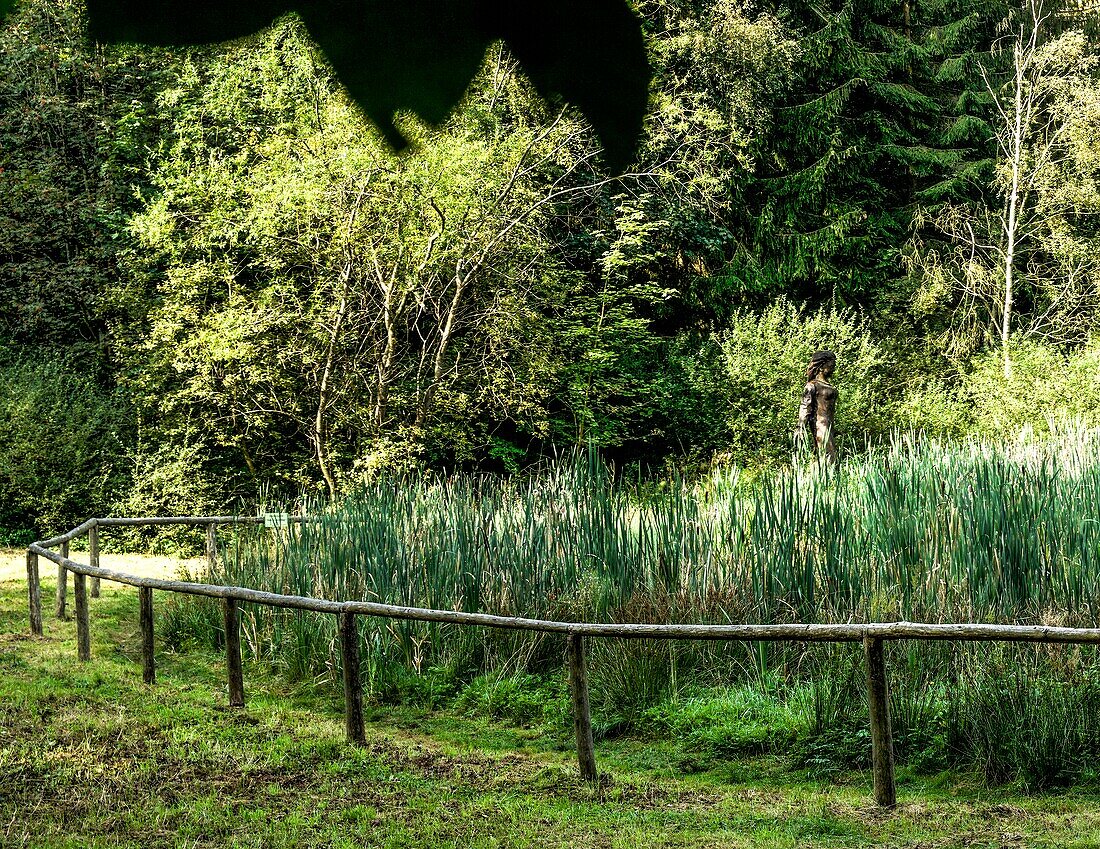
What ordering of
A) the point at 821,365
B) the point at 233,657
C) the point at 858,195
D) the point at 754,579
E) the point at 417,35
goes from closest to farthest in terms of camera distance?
the point at 417,35 < the point at 754,579 < the point at 233,657 < the point at 821,365 < the point at 858,195

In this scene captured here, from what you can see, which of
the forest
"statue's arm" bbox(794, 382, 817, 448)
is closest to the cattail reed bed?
"statue's arm" bbox(794, 382, 817, 448)

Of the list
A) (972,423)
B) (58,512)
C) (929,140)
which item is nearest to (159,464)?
(58,512)

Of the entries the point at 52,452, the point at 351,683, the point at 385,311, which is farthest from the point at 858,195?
the point at 351,683

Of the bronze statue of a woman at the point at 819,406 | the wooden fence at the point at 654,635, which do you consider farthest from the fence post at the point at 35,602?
the bronze statue of a woman at the point at 819,406

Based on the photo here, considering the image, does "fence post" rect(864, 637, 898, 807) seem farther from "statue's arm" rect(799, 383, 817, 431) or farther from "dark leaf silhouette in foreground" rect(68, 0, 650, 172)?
"statue's arm" rect(799, 383, 817, 431)

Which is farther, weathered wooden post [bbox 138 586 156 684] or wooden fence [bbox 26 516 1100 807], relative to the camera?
weathered wooden post [bbox 138 586 156 684]

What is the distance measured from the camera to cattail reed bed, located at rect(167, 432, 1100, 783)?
4754mm

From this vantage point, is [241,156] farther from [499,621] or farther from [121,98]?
[499,621]

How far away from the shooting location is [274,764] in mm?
4719

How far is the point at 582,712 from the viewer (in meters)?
4.41

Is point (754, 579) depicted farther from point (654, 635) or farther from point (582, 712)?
point (582, 712)

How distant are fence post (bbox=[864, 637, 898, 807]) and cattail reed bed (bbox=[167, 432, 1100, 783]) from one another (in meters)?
0.55

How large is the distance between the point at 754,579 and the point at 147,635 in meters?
3.50

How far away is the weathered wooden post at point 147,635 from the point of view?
6379 millimetres
